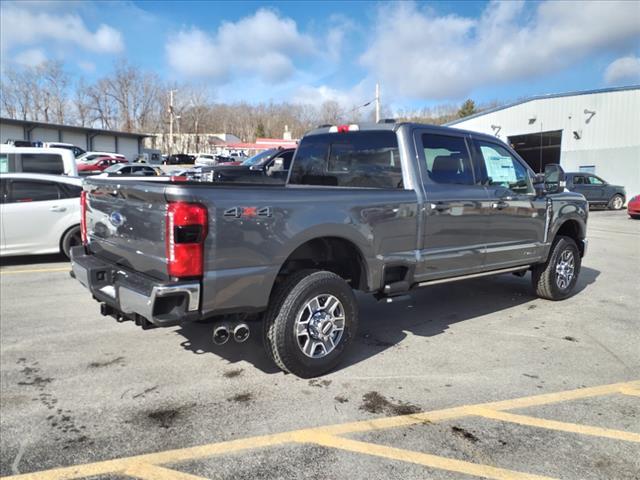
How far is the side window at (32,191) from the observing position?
26.9 ft

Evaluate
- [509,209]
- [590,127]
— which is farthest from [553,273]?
[590,127]

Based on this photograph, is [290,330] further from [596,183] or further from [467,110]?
[467,110]

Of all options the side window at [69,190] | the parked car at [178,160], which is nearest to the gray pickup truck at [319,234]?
the side window at [69,190]

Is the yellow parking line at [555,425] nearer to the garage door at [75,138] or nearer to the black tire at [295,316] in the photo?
the black tire at [295,316]

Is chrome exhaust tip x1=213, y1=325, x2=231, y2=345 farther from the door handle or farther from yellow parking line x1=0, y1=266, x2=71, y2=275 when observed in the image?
yellow parking line x1=0, y1=266, x2=71, y2=275

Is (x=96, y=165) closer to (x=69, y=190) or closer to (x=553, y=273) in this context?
(x=69, y=190)

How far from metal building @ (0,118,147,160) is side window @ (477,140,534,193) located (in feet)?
157

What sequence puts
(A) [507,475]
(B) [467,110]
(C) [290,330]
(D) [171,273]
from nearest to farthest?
(A) [507,475], (D) [171,273], (C) [290,330], (B) [467,110]

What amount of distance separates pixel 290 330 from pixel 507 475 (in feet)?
5.61

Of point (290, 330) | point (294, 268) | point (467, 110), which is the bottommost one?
point (290, 330)

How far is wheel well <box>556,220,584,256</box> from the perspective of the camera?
6680 millimetres

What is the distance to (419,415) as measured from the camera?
3461 millimetres

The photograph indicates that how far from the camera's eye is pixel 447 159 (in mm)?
4980

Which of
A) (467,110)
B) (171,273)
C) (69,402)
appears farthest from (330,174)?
(467,110)
